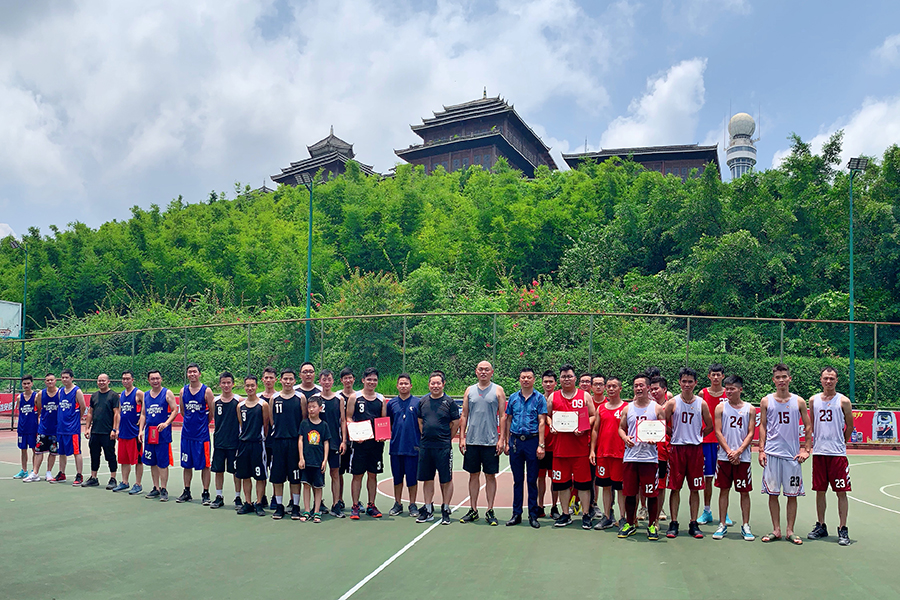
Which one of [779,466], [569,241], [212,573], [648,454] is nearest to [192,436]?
[212,573]

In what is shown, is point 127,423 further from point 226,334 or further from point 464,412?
point 226,334

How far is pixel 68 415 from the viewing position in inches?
454

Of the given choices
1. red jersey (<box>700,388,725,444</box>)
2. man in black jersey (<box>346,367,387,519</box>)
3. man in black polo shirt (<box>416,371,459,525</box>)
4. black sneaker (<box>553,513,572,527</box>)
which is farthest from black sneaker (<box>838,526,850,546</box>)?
man in black jersey (<box>346,367,387,519</box>)

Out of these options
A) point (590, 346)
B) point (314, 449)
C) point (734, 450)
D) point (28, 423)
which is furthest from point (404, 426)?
point (590, 346)

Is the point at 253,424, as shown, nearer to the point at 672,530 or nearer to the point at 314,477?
the point at 314,477

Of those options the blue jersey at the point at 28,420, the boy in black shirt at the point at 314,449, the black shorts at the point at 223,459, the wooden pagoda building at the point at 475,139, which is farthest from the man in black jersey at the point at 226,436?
the wooden pagoda building at the point at 475,139

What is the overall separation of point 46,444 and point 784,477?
445 inches

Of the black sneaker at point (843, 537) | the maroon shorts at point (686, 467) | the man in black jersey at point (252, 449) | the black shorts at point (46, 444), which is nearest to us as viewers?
the black sneaker at point (843, 537)

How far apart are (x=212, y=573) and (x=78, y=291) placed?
155 ft

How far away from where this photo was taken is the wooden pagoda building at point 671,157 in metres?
67.7

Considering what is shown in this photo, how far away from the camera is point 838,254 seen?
3144 cm

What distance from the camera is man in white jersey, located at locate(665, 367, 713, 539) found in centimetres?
793

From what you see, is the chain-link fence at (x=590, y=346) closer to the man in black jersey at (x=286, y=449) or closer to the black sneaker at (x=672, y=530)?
the man in black jersey at (x=286, y=449)

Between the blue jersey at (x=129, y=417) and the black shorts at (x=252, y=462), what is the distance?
2.58 m
